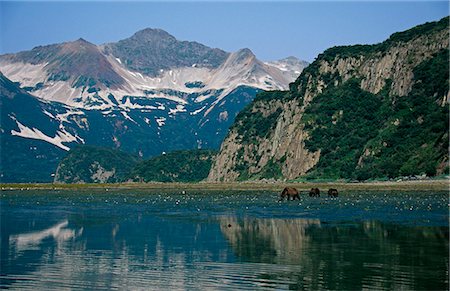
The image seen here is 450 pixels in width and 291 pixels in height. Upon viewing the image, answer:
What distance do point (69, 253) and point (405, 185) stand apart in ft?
340

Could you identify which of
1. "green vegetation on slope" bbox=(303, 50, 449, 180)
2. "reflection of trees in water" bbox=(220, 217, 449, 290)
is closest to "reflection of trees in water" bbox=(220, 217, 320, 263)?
"reflection of trees in water" bbox=(220, 217, 449, 290)

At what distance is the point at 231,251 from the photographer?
46062 mm

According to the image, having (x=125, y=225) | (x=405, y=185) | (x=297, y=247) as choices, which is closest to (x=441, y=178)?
(x=405, y=185)

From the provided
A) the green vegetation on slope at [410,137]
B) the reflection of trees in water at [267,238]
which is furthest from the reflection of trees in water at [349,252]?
the green vegetation on slope at [410,137]

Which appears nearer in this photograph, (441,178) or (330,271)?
(330,271)

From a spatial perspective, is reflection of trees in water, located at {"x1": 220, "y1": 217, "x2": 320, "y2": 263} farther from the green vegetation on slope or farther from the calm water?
the green vegetation on slope

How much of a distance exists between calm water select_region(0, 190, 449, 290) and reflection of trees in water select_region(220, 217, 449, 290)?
53mm

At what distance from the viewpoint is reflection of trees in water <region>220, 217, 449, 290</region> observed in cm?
3519

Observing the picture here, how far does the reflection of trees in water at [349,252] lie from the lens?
3519 cm

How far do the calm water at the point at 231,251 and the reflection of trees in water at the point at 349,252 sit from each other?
0.05 meters

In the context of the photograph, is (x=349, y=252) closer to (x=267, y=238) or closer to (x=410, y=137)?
(x=267, y=238)

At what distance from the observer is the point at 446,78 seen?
18150 centimetres

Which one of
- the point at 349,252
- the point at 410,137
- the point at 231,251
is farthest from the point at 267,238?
the point at 410,137

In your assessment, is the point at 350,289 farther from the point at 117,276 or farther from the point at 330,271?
the point at 117,276
